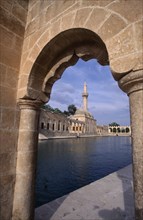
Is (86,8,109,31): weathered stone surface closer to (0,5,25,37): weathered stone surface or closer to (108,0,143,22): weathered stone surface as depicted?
(108,0,143,22): weathered stone surface

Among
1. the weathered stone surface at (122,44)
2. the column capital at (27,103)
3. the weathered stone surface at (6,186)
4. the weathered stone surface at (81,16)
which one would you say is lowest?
the weathered stone surface at (6,186)

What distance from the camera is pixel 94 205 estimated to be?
3553mm

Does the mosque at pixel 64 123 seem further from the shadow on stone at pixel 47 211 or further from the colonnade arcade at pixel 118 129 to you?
the colonnade arcade at pixel 118 129

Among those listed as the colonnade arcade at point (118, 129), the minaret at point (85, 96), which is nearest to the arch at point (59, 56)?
the minaret at point (85, 96)

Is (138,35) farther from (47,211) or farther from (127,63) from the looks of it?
(47,211)

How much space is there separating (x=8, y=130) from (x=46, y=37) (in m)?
1.41

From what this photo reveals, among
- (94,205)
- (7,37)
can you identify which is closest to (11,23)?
(7,37)

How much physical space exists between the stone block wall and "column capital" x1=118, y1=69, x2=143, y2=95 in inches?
65.1

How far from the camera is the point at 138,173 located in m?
1.35

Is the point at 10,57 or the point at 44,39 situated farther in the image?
the point at 10,57

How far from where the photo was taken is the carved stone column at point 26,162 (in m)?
2.36

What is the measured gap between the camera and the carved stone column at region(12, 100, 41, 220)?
2.36 metres

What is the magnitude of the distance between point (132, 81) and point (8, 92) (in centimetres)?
178

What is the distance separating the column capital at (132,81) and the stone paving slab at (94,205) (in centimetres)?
258
